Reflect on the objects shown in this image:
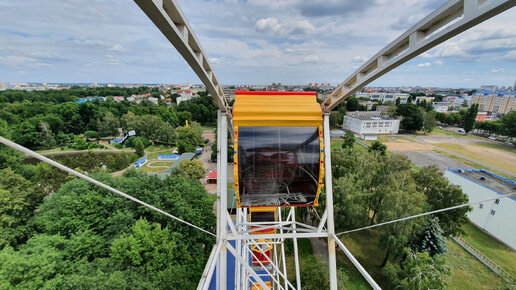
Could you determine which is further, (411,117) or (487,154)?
(411,117)

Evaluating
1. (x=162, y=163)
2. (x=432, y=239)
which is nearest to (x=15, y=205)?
(x=162, y=163)

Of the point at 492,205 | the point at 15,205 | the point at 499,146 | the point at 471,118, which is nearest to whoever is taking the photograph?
the point at 15,205

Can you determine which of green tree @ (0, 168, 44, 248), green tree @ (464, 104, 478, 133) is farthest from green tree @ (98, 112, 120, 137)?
green tree @ (464, 104, 478, 133)

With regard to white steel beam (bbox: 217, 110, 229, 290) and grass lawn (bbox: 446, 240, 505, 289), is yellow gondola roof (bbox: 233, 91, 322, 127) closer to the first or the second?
white steel beam (bbox: 217, 110, 229, 290)

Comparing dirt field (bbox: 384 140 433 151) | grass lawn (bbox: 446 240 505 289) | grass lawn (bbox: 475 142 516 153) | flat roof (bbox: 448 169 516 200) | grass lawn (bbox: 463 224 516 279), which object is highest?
flat roof (bbox: 448 169 516 200)

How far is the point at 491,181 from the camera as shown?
17125 millimetres

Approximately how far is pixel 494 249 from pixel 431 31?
2021 cm

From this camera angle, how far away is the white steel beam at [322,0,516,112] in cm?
193

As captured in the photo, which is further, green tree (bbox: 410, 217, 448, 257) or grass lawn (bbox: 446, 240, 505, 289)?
green tree (bbox: 410, 217, 448, 257)

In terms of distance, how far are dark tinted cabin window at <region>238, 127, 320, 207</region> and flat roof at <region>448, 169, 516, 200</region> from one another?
19.4 metres

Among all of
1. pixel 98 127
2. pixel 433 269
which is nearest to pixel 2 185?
pixel 433 269

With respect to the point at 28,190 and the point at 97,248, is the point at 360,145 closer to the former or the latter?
the point at 97,248

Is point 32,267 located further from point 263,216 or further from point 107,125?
point 107,125

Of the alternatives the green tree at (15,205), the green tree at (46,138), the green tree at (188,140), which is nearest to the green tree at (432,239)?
the green tree at (15,205)
